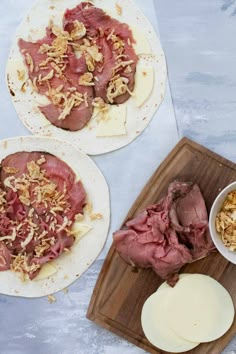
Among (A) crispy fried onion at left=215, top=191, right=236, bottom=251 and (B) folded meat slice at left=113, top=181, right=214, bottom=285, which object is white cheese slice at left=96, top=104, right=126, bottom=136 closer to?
(B) folded meat slice at left=113, top=181, right=214, bottom=285

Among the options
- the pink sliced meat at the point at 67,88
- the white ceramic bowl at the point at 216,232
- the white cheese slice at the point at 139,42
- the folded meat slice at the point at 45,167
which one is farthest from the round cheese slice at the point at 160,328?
the white cheese slice at the point at 139,42

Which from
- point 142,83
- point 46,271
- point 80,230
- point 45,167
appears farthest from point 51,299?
point 142,83

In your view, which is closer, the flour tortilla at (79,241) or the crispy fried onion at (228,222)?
the crispy fried onion at (228,222)

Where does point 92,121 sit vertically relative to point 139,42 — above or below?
below

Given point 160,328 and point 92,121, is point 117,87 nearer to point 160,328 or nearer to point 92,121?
point 92,121

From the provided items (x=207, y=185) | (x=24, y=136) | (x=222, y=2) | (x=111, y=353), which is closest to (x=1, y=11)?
(x=24, y=136)

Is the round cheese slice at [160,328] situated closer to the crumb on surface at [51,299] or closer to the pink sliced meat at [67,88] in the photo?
the crumb on surface at [51,299]
